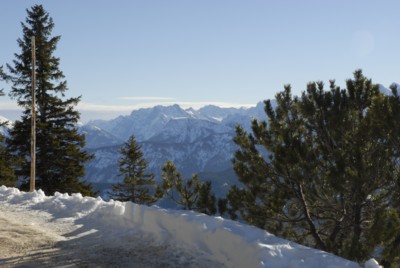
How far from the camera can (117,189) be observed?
44.4 meters

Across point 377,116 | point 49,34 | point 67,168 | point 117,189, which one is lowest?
point 117,189

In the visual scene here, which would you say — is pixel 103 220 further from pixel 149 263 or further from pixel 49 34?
pixel 49 34

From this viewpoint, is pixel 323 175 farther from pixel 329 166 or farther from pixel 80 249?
pixel 80 249

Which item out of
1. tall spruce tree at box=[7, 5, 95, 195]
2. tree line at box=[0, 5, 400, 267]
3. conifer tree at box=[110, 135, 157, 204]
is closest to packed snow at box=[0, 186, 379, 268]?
tree line at box=[0, 5, 400, 267]

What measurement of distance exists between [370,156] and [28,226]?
9.74 m

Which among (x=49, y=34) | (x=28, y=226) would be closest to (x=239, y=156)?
(x=28, y=226)

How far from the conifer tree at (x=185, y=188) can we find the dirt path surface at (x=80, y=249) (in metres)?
3.70

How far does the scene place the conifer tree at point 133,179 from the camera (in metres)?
43.3

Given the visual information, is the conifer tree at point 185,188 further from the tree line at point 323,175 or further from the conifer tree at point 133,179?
the conifer tree at point 133,179

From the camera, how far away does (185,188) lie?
1455 centimetres

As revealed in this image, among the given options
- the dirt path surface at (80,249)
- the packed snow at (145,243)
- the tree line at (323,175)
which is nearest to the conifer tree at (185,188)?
the tree line at (323,175)

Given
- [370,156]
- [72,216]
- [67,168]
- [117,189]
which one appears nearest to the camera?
[370,156]

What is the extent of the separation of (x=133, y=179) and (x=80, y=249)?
1337 inches

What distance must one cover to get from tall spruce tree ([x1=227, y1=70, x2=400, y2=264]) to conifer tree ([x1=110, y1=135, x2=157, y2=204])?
30.5 meters
